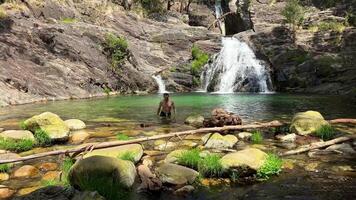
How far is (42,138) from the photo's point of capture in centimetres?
1298

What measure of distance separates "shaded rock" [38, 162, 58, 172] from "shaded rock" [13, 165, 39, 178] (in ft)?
0.65

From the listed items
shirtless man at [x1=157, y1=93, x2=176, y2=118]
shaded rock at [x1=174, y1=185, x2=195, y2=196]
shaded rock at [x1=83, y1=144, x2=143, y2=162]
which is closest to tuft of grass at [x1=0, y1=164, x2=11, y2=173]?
shaded rock at [x1=83, y1=144, x2=143, y2=162]

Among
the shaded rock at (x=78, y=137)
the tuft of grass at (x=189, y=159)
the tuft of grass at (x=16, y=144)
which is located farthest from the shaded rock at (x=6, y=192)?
the shaded rock at (x=78, y=137)

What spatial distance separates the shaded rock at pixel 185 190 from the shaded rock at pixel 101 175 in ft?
3.43

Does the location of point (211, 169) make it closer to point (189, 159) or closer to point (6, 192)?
point (189, 159)

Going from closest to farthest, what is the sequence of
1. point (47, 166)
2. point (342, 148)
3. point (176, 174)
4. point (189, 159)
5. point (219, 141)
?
point (176, 174), point (189, 159), point (47, 166), point (342, 148), point (219, 141)

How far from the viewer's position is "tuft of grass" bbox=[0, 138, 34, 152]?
12.0 metres

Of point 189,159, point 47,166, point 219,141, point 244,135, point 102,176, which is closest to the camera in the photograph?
point 102,176

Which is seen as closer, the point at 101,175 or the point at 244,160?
the point at 101,175

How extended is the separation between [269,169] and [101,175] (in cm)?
398

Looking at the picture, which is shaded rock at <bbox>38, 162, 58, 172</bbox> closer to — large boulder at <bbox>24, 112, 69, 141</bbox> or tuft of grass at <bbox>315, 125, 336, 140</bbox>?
large boulder at <bbox>24, 112, 69, 141</bbox>

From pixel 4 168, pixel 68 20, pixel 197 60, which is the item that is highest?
pixel 68 20

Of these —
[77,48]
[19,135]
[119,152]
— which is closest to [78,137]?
[19,135]

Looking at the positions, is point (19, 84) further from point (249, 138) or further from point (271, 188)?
point (271, 188)
